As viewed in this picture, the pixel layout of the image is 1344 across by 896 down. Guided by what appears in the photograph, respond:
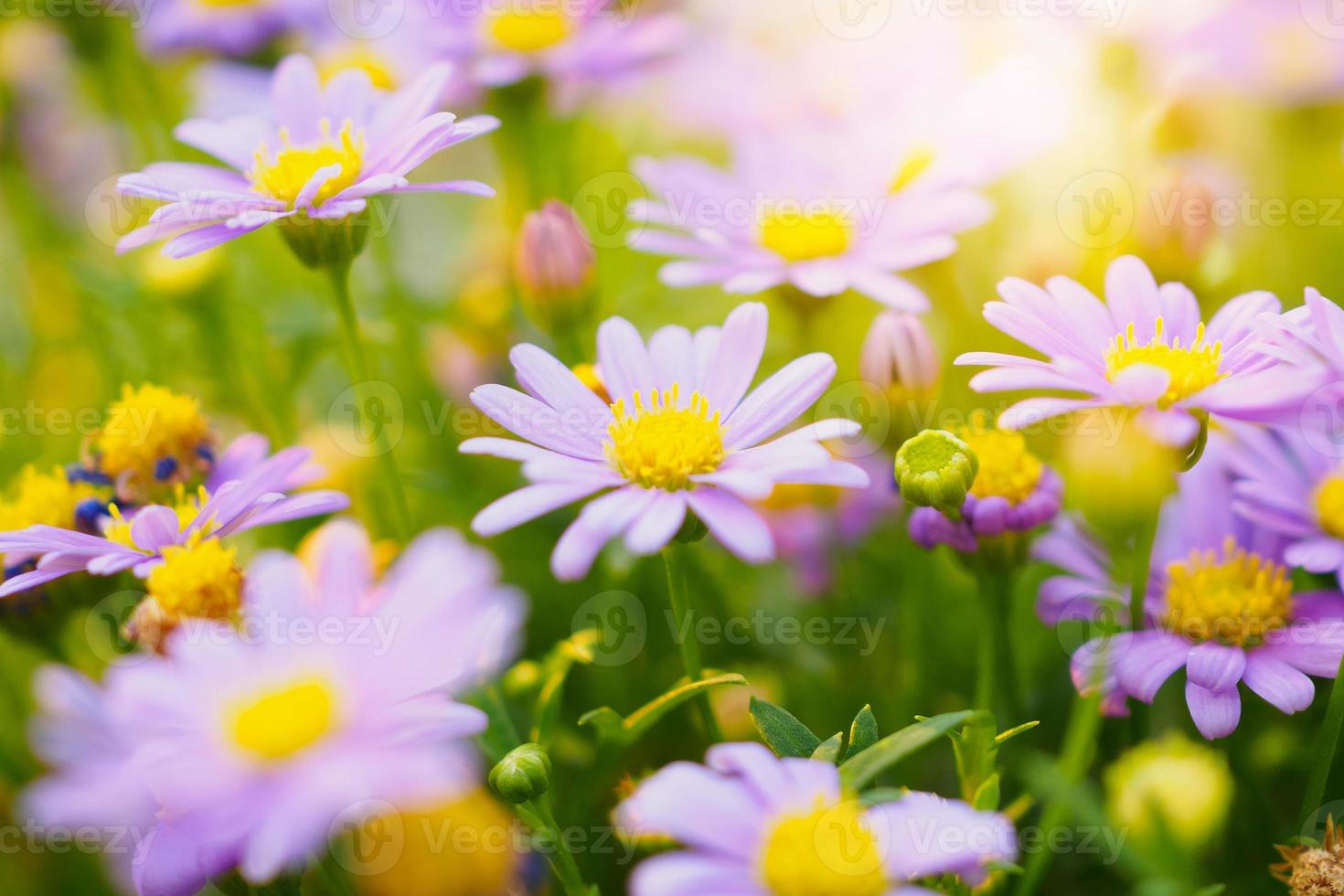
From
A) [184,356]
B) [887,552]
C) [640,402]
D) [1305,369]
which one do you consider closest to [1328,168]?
[887,552]

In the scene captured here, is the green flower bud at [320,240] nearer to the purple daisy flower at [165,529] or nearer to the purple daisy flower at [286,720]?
the purple daisy flower at [165,529]

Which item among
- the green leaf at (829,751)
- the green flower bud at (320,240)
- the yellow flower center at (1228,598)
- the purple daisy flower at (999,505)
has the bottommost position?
the yellow flower center at (1228,598)

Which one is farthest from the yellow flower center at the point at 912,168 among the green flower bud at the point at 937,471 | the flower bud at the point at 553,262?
the green flower bud at the point at 937,471

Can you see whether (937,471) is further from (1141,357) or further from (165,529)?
(165,529)

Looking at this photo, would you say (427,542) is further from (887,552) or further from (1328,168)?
(1328,168)

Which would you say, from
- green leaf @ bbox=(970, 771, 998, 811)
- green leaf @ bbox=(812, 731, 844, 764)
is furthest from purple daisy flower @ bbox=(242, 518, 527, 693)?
green leaf @ bbox=(970, 771, 998, 811)

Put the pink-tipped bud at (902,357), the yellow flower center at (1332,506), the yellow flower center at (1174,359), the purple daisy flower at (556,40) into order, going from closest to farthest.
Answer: the yellow flower center at (1174,359) < the yellow flower center at (1332,506) < the pink-tipped bud at (902,357) < the purple daisy flower at (556,40)

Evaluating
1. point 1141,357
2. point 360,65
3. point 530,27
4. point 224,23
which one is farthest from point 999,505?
point 224,23

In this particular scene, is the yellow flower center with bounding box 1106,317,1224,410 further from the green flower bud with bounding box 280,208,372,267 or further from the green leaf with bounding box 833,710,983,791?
the green flower bud with bounding box 280,208,372,267
